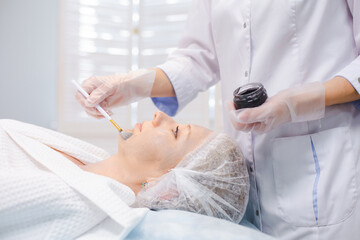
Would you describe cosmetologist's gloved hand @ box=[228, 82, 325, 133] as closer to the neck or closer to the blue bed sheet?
the blue bed sheet

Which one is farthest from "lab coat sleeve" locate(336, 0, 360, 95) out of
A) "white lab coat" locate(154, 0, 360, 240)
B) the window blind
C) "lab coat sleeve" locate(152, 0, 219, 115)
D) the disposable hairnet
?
the window blind

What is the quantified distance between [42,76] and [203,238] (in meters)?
2.65

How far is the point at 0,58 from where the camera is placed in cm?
288

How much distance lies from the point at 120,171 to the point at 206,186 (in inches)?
13.6

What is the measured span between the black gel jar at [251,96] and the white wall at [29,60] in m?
2.50

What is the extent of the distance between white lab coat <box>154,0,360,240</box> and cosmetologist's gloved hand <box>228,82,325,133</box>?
0.09m

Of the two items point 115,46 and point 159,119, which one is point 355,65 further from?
point 115,46

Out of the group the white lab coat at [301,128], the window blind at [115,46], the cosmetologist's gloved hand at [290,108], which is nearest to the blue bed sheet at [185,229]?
the white lab coat at [301,128]

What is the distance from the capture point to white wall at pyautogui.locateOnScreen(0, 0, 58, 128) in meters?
2.90

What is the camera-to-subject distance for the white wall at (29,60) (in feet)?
9.50

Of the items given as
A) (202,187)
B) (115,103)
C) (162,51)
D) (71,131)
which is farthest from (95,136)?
(202,187)

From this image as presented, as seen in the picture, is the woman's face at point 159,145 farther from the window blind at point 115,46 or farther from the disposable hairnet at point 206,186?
the window blind at point 115,46

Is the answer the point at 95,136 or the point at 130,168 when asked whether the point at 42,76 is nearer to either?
the point at 95,136

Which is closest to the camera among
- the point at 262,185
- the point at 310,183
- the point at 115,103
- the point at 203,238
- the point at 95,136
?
the point at 203,238
